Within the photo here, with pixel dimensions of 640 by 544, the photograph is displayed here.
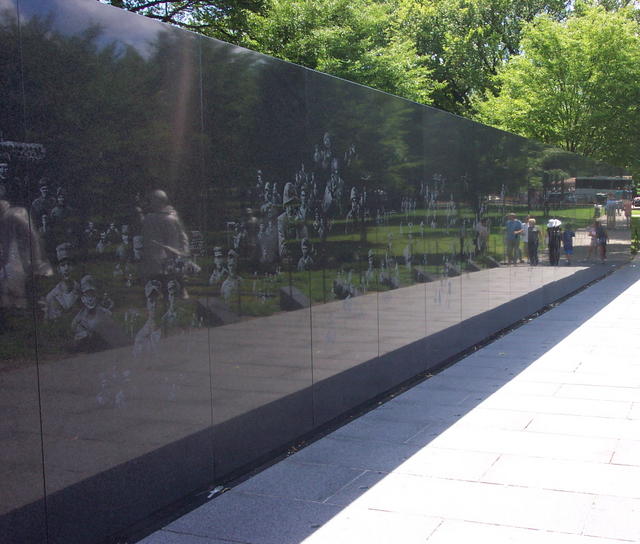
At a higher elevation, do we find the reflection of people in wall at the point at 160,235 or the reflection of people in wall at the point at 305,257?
the reflection of people in wall at the point at 160,235

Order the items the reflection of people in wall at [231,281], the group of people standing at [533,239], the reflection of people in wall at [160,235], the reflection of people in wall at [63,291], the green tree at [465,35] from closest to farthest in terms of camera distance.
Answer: the reflection of people in wall at [63,291]
the reflection of people in wall at [160,235]
the reflection of people in wall at [231,281]
the group of people standing at [533,239]
the green tree at [465,35]

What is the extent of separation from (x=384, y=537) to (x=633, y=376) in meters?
5.45

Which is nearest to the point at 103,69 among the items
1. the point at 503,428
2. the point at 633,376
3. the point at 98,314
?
the point at 98,314

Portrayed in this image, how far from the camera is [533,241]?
14266 millimetres

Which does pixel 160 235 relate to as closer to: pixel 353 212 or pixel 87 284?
pixel 87 284

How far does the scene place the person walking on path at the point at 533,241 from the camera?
13.9m

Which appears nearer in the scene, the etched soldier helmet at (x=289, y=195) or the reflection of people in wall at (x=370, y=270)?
the etched soldier helmet at (x=289, y=195)

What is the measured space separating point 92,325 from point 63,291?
29 cm

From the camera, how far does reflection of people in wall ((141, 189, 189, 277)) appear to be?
4.62 metres

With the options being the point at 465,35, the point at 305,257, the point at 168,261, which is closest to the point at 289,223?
the point at 305,257

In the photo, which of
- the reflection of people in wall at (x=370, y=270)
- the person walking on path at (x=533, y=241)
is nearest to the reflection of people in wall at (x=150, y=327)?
the reflection of people in wall at (x=370, y=270)

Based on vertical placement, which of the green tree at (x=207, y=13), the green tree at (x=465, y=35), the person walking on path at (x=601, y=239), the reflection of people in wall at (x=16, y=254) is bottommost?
the person walking on path at (x=601, y=239)

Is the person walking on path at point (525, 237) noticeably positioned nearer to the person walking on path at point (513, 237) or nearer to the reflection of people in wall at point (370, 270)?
the person walking on path at point (513, 237)

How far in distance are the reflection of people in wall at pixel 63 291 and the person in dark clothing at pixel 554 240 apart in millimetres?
13060
